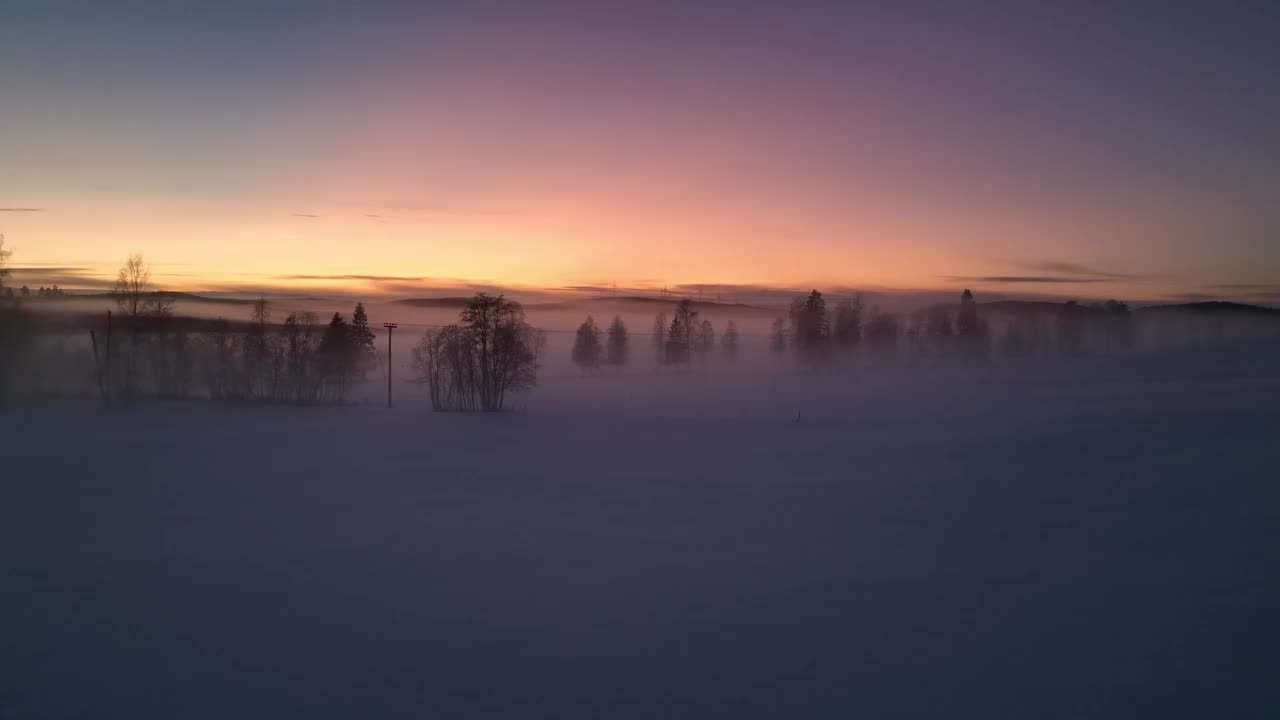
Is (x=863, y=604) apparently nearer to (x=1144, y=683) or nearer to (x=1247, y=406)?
(x=1144, y=683)

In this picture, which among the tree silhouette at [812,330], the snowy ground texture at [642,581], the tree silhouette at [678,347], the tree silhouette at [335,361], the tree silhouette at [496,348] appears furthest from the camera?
the tree silhouette at [678,347]

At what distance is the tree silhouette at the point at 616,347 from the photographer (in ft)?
281

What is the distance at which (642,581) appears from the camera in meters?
10.8

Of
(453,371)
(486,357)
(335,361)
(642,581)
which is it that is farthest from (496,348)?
(642,581)

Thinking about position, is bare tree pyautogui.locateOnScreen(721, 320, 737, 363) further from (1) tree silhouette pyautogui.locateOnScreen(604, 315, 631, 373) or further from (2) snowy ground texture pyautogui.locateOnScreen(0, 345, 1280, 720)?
(2) snowy ground texture pyautogui.locateOnScreen(0, 345, 1280, 720)

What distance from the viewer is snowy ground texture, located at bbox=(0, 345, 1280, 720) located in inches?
295

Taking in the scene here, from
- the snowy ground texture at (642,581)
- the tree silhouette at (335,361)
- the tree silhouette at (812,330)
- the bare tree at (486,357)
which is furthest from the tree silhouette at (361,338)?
the tree silhouette at (812,330)

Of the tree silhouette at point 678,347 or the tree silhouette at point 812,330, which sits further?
the tree silhouette at point 678,347

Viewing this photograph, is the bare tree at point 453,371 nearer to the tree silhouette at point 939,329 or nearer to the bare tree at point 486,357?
the bare tree at point 486,357

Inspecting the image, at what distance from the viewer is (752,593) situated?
1030 cm

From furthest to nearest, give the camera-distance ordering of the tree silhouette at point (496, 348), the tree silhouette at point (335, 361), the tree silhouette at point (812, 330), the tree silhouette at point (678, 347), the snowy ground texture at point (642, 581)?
the tree silhouette at point (678, 347) → the tree silhouette at point (812, 330) → the tree silhouette at point (335, 361) → the tree silhouette at point (496, 348) → the snowy ground texture at point (642, 581)

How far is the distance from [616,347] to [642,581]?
246 ft

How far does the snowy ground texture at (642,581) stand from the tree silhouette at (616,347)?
60742 millimetres

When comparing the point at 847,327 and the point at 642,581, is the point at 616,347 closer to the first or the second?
the point at 847,327
